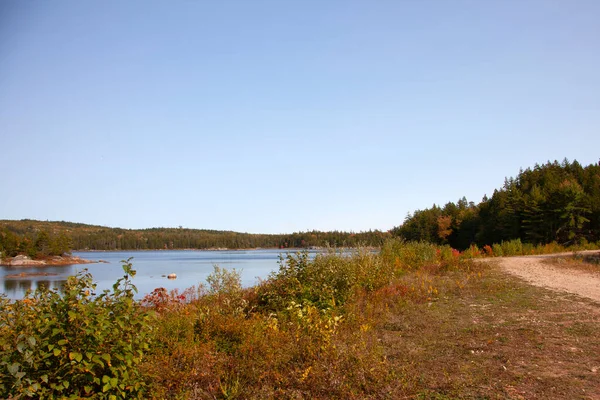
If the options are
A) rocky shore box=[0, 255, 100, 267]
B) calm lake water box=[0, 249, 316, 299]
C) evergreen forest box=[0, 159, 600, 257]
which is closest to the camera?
calm lake water box=[0, 249, 316, 299]

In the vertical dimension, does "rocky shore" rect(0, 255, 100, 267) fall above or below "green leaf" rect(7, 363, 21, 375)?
below

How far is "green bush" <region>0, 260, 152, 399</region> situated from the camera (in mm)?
3561

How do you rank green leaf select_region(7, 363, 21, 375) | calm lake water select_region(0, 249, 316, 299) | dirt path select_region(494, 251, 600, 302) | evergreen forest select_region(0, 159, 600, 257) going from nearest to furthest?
green leaf select_region(7, 363, 21, 375) < dirt path select_region(494, 251, 600, 302) < calm lake water select_region(0, 249, 316, 299) < evergreen forest select_region(0, 159, 600, 257)

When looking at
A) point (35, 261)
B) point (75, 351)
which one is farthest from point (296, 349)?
point (35, 261)

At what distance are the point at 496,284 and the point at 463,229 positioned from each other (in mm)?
48728

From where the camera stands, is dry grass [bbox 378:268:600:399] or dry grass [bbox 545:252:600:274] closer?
dry grass [bbox 378:268:600:399]

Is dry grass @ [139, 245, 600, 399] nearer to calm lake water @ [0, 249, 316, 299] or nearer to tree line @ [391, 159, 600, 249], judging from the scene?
calm lake water @ [0, 249, 316, 299]

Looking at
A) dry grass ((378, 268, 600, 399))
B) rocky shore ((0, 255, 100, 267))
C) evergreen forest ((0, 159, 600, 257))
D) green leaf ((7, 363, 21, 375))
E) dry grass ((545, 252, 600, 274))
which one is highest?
evergreen forest ((0, 159, 600, 257))

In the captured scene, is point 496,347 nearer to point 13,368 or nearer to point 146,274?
point 13,368

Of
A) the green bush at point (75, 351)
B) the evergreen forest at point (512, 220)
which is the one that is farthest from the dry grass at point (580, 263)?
the green bush at point (75, 351)

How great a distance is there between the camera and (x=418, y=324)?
7.45 m

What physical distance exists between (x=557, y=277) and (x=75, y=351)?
1435 centimetres

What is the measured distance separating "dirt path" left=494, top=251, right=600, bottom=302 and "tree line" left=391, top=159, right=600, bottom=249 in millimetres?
8747

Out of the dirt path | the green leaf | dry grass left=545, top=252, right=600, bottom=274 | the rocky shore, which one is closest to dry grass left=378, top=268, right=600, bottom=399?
the dirt path
